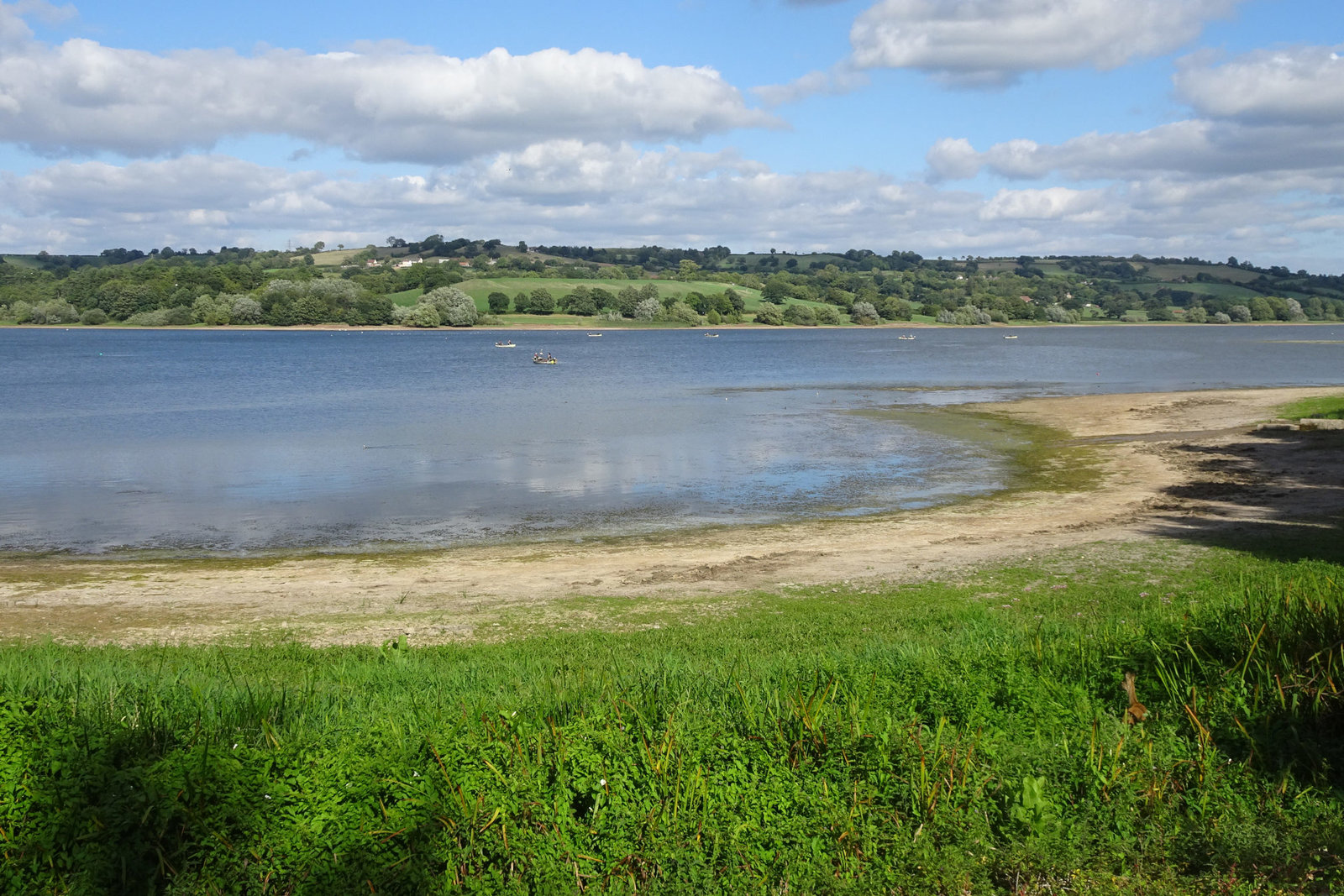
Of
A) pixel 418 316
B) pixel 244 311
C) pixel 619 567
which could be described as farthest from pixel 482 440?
pixel 244 311

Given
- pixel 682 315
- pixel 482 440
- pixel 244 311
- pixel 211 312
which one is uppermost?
pixel 682 315

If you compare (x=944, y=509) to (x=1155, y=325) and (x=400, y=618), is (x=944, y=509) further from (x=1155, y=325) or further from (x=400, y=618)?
(x=1155, y=325)

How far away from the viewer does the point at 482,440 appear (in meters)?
40.7

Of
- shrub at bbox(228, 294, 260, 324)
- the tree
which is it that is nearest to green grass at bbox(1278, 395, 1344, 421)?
the tree

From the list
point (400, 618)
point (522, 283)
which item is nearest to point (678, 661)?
point (400, 618)

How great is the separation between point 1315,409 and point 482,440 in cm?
3254

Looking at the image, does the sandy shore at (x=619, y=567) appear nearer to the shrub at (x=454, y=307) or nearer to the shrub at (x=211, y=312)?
the shrub at (x=454, y=307)

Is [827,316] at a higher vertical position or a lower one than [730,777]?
higher

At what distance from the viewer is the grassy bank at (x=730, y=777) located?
5363mm

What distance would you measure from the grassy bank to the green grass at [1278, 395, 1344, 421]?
113ft

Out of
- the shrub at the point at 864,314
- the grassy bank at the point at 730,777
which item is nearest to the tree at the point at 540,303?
the shrub at the point at 864,314

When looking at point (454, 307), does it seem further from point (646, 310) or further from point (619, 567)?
point (619, 567)

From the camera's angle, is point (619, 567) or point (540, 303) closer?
point (619, 567)

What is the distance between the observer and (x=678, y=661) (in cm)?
934
